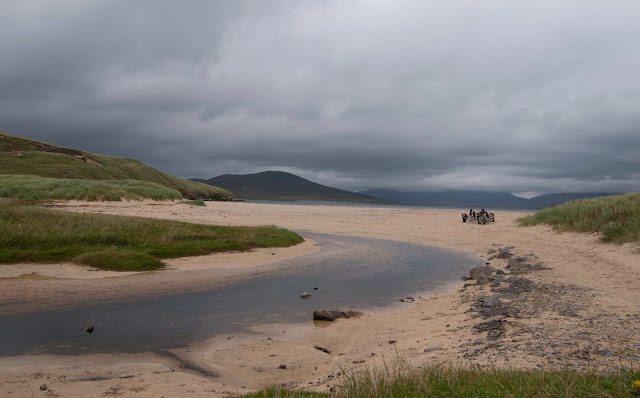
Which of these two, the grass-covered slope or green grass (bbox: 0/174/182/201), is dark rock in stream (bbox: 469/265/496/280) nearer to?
green grass (bbox: 0/174/182/201)

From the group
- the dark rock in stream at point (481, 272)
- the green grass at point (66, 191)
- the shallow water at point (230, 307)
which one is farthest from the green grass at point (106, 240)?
the green grass at point (66, 191)

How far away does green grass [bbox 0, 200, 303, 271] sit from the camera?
Answer: 641 inches

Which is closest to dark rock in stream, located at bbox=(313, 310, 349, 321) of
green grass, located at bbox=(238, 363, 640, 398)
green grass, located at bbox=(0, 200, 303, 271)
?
green grass, located at bbox=(238, 363, 640, 398)

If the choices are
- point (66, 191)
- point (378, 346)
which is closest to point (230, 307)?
point (378, 346)

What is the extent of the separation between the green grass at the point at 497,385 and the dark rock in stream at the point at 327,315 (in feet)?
19.3

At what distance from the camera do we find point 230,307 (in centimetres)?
1202

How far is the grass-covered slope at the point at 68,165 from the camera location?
8150cm

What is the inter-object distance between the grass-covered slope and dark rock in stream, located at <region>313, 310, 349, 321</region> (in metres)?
84.9

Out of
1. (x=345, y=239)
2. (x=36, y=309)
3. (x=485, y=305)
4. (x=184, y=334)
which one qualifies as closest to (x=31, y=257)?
(x=36, y=309)

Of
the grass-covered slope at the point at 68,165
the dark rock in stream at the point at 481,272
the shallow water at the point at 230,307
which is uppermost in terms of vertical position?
the grass-covered slope at the point at 68,165

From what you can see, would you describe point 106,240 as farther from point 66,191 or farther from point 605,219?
point 66,191

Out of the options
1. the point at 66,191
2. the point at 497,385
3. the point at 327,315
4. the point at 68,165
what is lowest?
the point at 327,315

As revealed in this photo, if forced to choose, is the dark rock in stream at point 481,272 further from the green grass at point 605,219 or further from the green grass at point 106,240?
the green grass at point 106,240

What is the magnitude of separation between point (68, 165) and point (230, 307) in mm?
93310
